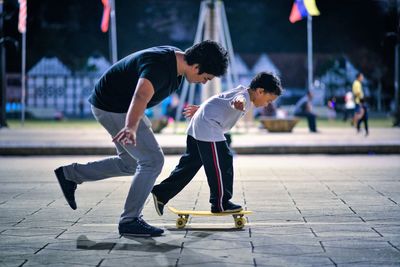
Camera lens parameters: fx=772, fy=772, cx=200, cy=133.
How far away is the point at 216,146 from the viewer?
6.16 metres

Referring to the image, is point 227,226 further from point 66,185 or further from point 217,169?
point 66,185

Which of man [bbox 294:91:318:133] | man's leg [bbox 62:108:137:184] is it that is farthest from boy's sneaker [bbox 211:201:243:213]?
man [bbox 294:91:318:133]

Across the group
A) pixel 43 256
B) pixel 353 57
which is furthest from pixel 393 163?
pixel 353 57

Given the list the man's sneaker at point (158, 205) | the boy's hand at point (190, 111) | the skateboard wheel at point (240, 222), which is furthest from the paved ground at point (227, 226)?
the boy's hand at point (190, 111)

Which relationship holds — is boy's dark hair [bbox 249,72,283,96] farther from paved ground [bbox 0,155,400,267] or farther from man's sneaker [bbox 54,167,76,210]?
man's sneaker [bbox 54,167,76,210]

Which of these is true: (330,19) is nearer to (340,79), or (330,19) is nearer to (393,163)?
(340,79)

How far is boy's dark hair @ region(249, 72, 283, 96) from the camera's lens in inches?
246

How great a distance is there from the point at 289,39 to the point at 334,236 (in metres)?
62.3

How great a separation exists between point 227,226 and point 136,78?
57.2 inches

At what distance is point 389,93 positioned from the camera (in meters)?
67.1

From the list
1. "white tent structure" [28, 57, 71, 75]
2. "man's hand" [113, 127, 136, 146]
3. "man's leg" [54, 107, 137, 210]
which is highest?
"man's hand" [113, 127, 136, 146]

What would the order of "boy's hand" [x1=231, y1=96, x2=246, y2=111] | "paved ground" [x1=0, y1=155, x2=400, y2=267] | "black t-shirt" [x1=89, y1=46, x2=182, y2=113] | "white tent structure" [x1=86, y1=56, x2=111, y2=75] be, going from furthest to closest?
1. "white tent structure" [x1=86, y1=56, x2=111, y2=75]
2. "boy's hand" [x1=231, y1=96, x2=246, y2=111]
3. "black t-shirt" [x1=89, y1=46, x2=182, y2=113]
4. "paved ground" [x1=0, y1=155, x2=400, y2=267]

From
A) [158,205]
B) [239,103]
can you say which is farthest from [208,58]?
[158,205]

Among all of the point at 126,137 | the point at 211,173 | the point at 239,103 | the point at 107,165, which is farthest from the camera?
the point at 211,173
